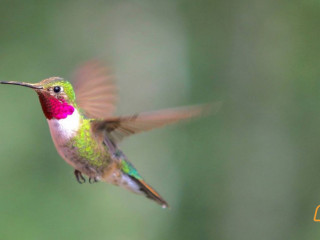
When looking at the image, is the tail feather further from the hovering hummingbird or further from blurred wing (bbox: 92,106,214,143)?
blurred wing (bbox: 92,106,214,143)

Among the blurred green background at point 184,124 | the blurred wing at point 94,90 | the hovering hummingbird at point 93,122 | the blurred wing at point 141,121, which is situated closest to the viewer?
the blurred wing at point 141,121

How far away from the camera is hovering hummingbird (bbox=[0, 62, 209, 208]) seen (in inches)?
59.8

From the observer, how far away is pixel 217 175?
5.76 metres

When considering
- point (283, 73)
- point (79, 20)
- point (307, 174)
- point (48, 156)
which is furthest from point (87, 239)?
point (79, 20)

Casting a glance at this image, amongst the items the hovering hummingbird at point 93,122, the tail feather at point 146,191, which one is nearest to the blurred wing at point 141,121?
the hovering hummingbird at point 93,122

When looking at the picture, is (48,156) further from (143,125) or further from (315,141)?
(143,125)

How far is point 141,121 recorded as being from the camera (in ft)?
5.11

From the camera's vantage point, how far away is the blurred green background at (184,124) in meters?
5.06

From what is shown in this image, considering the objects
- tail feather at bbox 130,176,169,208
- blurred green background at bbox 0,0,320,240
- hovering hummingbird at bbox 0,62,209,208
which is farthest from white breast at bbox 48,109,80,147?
blurred green background at bbox 0,0,320,240

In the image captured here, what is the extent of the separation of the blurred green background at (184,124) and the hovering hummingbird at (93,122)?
260 centimetres

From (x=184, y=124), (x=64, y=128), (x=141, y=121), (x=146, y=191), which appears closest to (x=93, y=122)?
(x=64, y=128)

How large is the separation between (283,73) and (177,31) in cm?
203

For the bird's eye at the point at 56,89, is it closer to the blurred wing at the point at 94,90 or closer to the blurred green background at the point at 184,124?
the blurred wing at the point at 94,90

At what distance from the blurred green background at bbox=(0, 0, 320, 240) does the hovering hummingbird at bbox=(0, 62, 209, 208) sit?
260 cm
